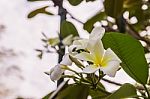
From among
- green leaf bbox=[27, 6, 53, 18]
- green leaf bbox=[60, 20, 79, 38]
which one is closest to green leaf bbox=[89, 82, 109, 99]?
green leaf bbox=[60, 20, 79, 38]

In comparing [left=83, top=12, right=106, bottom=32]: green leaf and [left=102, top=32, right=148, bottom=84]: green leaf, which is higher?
[left=83, top=12, right=106, bottom=32]: green leaf

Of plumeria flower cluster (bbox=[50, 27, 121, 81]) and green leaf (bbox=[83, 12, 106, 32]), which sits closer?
plumeria flower cluster (bbox=[50, 27, 121, 81])

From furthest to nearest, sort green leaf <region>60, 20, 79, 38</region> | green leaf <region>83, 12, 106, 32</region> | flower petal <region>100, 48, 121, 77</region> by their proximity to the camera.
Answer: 1. green leaf <region>83, 12, 106, 32</region>
2. green leaf <region>60, 20, 79, 38</region>
3. flower petal <region>100, 48, 121, 77</region>

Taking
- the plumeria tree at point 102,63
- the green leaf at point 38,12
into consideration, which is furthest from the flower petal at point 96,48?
the green leaf at point 38,12

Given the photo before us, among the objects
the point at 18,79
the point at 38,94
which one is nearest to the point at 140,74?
the point at 38,94

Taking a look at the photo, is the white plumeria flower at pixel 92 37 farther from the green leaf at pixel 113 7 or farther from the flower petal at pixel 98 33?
the green leaf at pixel 113 7

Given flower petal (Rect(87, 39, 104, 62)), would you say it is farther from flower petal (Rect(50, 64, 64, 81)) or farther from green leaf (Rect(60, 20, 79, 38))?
green leaf (Rect(60, 20, 79, 38))

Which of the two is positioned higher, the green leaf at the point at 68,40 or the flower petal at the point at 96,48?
the green leaf at the point at 68,40

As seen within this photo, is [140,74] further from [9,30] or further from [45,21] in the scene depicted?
[9,30]
